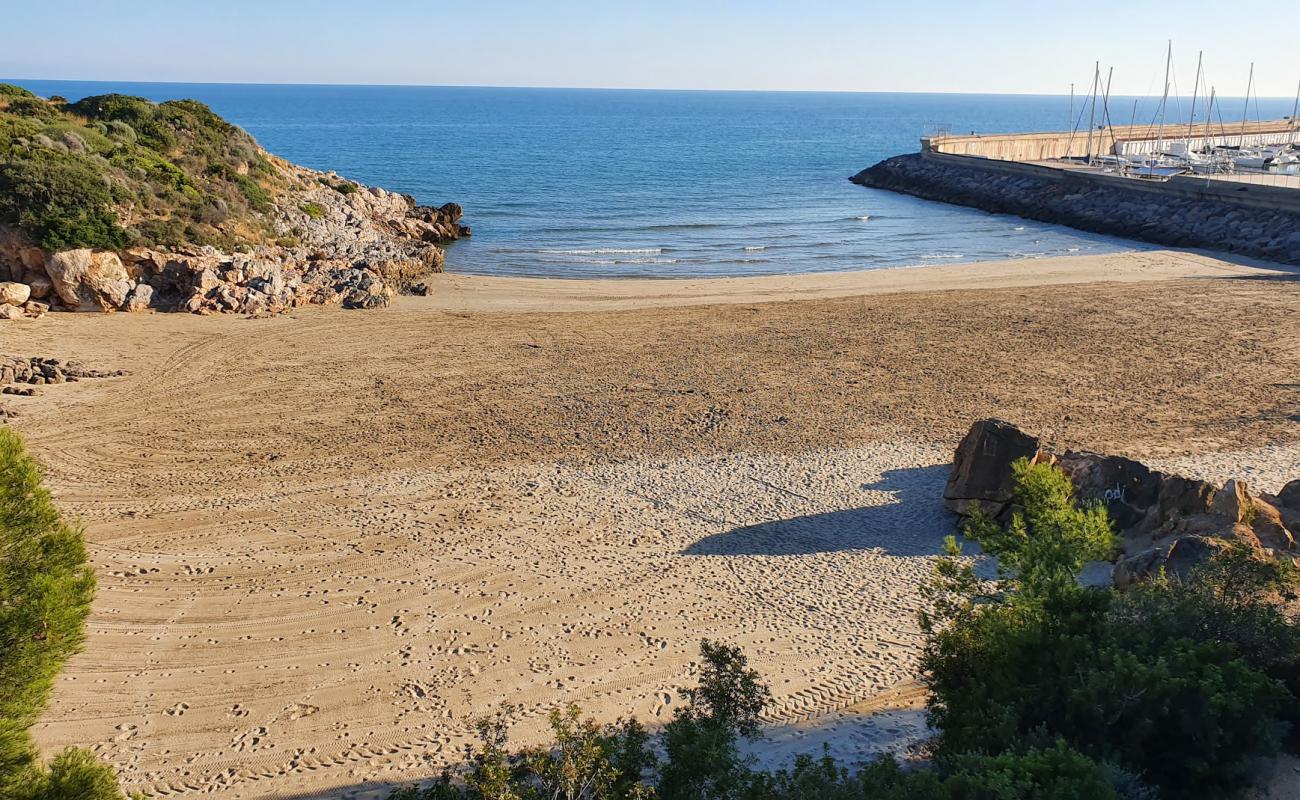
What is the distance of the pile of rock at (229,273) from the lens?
76.6 ft

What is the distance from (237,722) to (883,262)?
30.9 meters

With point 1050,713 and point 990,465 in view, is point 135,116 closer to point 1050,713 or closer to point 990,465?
point 990,465

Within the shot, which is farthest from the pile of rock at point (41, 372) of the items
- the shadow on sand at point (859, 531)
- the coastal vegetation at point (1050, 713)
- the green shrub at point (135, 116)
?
the coastal vegetation at point (1050, 713)

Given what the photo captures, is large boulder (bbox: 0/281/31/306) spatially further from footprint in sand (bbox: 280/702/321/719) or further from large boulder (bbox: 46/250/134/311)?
footprint in sand (bbox: 280/702/321/719)

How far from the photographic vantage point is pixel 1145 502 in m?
12.3

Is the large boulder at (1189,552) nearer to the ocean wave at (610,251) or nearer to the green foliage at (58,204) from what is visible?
the green foliage at (58,204)

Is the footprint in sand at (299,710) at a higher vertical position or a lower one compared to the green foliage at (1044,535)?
lower

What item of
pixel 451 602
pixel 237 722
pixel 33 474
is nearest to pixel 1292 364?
pixel 451 602

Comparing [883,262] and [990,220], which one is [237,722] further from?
[990,220]

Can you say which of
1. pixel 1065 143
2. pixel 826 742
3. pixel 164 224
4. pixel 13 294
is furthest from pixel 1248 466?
pixel 1065 143

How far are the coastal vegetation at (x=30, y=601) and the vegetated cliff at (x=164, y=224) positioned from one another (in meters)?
19.4

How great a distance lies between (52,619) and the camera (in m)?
6.01

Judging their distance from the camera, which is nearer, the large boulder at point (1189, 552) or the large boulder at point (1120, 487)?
the large boulder at point (1189, 552)

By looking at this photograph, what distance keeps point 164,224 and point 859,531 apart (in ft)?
70.1
